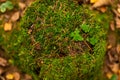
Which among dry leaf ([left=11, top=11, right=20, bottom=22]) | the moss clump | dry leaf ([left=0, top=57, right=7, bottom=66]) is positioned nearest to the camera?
the moss clump

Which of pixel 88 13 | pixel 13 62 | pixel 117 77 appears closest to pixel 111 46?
pixel 117 77

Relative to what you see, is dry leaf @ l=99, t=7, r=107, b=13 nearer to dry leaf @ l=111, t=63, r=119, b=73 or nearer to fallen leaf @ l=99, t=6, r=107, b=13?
fallen leaf @ l=99, t=6, r=107, b=13

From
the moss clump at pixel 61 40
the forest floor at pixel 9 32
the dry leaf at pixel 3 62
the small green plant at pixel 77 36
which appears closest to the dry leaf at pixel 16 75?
the forest floor at pixel 9 32

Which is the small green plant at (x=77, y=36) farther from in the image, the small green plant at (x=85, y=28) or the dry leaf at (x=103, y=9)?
the dry leaf at (x=103, y=9)

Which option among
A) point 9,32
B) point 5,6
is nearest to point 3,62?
point 9,32

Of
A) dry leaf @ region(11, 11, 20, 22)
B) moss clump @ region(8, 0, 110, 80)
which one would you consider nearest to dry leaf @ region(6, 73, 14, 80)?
moss clump @ region(8, 0, 110, 80)

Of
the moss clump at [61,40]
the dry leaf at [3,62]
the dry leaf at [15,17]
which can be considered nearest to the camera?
the moss clump at [61,40]
